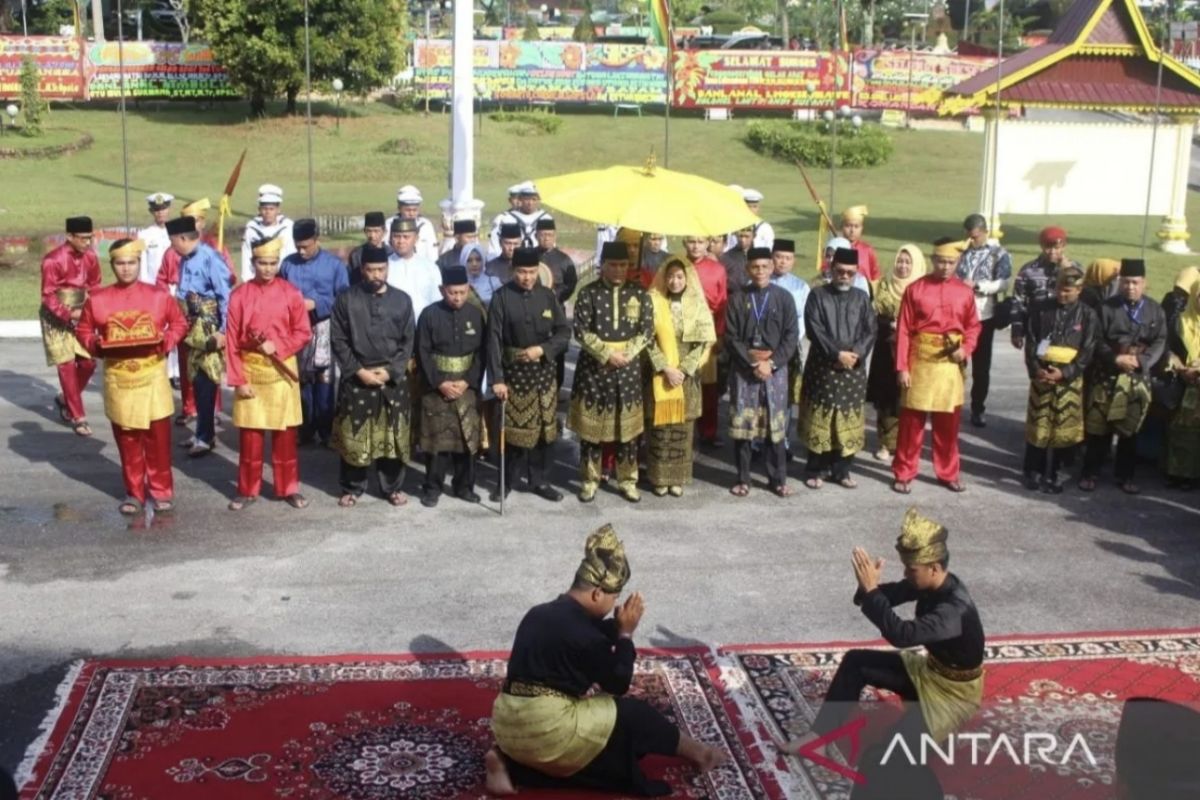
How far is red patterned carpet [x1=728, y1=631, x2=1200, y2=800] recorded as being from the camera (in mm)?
5543

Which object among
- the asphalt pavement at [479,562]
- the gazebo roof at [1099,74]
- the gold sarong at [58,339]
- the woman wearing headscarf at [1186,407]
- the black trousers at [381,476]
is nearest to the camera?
the asphalt pavement at [479,562]

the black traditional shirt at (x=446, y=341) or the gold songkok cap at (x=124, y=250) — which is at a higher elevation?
the gold songkok cap at (x=124, y=250)

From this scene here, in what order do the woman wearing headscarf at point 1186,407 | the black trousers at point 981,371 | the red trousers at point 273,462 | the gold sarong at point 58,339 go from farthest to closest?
the black trousers at point 981,371
the gold sarong at point 58,339
the woman wearing headscarf at point 1186,407
the red trousers at point 273,462

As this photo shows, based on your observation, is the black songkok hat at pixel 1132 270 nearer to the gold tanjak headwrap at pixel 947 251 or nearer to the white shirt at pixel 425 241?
the gold tanjak headwrap at pixel 947 251

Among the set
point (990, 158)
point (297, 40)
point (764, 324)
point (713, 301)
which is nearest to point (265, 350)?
point (764, 324)

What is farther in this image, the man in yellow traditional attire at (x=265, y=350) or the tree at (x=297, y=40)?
the tree at (x=297, y=40)

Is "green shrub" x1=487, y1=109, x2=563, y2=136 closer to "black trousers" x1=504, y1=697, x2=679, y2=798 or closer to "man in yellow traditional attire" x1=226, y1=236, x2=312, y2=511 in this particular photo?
"man in yellow traditional attire" x1=226, y1=236, x2=312, y2=511

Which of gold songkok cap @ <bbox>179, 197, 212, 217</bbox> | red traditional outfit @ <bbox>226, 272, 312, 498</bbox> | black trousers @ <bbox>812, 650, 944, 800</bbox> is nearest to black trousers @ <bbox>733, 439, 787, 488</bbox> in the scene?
red traditional outfit @ <bbox>226, 272, 312, 498</bbox>

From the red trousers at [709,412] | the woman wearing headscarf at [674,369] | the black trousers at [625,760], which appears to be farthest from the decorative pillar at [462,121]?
the black trousers at [625,760]

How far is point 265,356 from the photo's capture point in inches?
346

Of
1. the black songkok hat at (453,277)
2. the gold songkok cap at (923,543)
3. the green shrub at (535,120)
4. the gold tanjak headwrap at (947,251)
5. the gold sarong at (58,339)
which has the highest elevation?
the green shrub at (535,120)

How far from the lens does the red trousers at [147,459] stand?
28.5 feet

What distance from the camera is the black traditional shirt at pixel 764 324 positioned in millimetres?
9406

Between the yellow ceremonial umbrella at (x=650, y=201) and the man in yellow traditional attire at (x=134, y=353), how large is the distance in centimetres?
251
